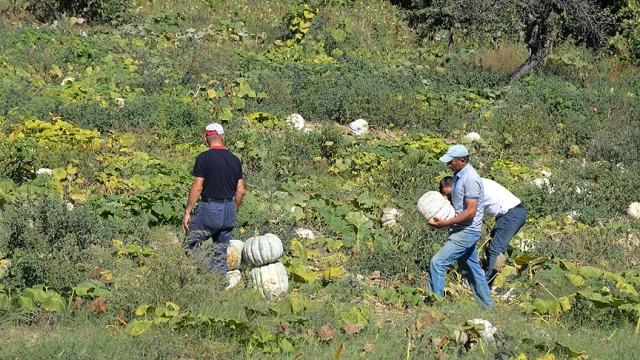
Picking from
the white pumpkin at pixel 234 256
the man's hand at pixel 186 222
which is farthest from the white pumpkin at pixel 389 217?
the man's hand at pixel 186 222

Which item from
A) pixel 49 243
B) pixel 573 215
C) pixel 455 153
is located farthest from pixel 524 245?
pixel 49 243

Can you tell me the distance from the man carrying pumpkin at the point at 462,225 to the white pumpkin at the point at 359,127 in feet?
20.4

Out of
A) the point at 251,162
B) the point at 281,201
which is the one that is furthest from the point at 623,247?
the point at 251,162

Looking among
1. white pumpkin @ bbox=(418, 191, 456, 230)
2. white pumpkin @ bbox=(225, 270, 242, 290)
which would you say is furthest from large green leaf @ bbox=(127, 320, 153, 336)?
white pumpkin @ bbox=(418, 191, 456, 230)

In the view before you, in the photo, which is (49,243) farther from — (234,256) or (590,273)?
(590,273)

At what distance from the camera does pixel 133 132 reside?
12117mm

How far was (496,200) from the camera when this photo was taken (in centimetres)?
792

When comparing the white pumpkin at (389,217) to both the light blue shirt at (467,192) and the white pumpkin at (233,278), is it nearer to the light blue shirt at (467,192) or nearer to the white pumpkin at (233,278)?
the light blue shirt at (467,192)

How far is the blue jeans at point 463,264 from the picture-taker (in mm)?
7406

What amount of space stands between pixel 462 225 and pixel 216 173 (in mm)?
2358

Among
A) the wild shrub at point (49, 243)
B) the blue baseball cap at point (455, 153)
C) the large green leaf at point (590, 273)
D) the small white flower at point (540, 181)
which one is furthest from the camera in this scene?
the small white flower at point (540, 181)

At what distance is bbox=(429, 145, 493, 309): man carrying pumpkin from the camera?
7297 millimetres

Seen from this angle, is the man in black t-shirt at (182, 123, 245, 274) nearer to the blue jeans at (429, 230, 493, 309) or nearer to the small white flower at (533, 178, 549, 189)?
the blue jeans at (429, 230, 493, 309)

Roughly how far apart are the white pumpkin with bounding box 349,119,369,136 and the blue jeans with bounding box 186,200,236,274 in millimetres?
6248
